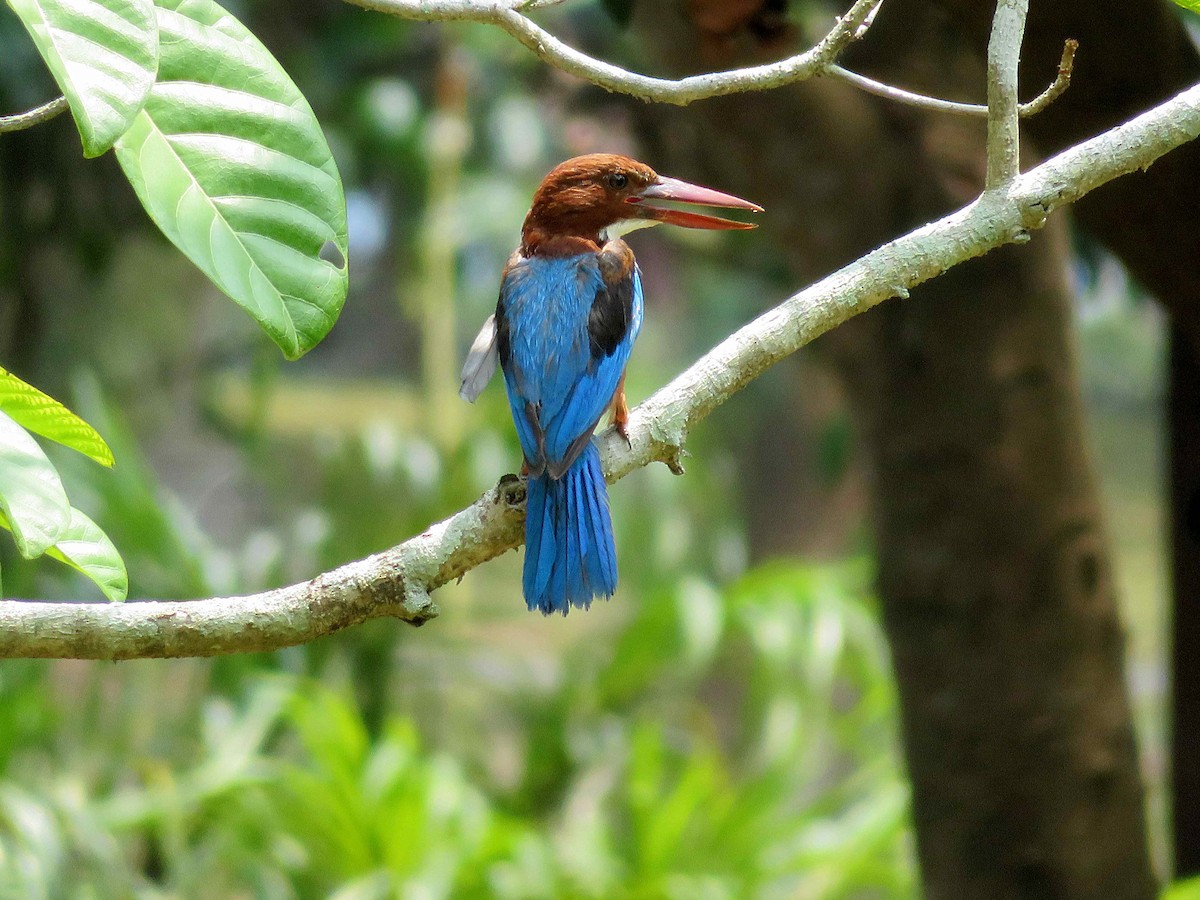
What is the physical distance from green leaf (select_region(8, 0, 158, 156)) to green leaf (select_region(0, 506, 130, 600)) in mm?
348

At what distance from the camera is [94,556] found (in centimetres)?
99

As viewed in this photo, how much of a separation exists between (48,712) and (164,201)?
293 centimetres

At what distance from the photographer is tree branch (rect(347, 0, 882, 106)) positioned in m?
1.14

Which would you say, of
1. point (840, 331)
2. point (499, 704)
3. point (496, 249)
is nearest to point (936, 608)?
point (840, 331)

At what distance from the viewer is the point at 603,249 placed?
1960mm

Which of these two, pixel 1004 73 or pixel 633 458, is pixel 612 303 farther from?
pixel 1004 73

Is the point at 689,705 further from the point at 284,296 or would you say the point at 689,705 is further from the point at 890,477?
the point at 284,296

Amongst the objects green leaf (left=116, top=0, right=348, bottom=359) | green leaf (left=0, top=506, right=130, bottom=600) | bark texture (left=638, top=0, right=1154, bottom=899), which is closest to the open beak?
bark texture (left=638, top=0, right=1154, bottom=899)

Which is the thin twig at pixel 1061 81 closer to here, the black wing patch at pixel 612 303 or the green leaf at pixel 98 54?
the black wing patch at pixel 612 303

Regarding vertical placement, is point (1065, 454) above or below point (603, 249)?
below

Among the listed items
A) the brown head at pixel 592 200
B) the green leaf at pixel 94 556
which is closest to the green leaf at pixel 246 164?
the green leaf at pixel 94 556

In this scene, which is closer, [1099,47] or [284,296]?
[284,296]

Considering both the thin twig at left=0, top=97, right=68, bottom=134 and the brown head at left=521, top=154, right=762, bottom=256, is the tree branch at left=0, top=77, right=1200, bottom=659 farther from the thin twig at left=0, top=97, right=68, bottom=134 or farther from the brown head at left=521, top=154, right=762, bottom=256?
the brown head at left=521, top=154, right=762, bottom=256


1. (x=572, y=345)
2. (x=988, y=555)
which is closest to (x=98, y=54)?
(x=572, y=345)
